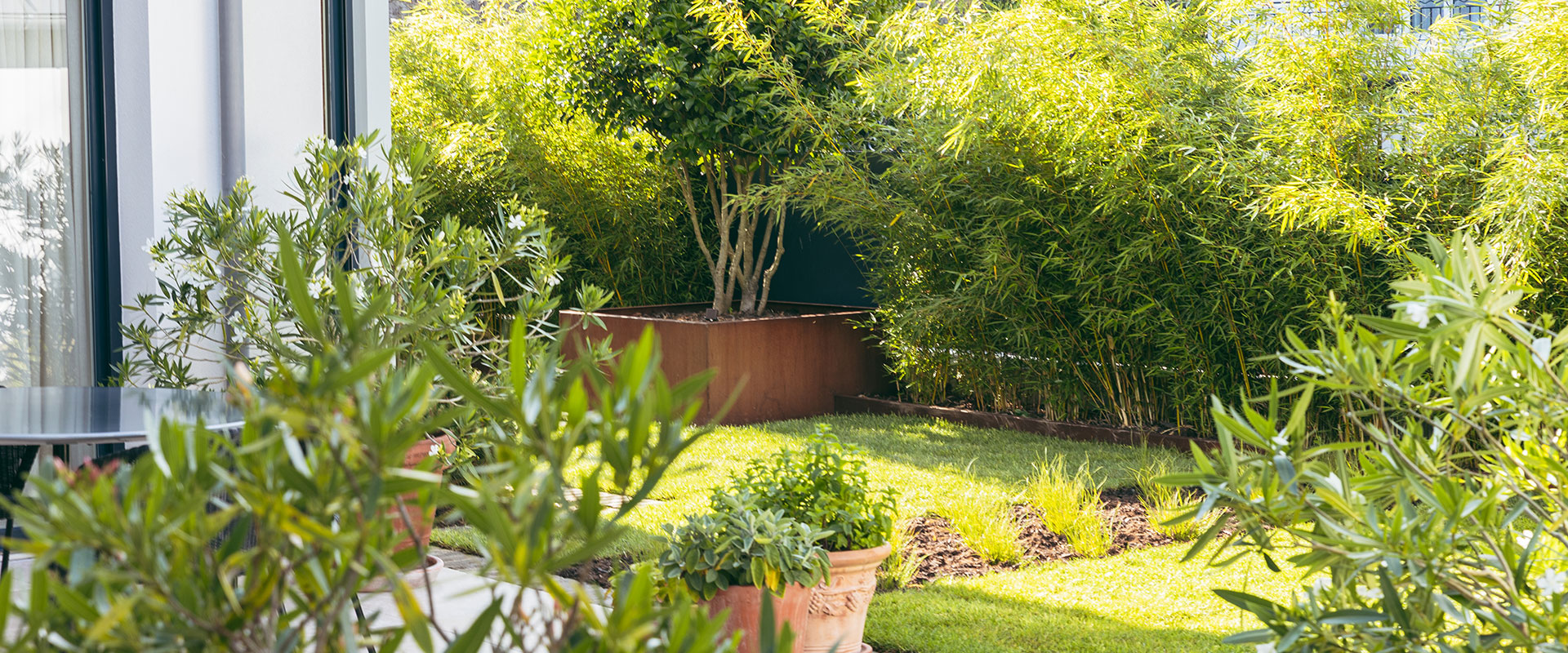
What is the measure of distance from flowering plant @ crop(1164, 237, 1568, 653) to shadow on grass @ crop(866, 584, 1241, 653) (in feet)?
5.06

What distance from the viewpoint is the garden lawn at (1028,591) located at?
308 cm

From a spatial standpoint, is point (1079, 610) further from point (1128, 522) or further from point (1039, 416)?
point (1039, 416)

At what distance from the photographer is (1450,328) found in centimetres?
130

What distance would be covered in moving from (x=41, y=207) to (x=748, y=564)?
8.98 ft

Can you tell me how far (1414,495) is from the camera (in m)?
1.47

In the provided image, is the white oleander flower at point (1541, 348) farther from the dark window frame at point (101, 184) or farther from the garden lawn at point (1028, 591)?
the dark window frame at point (101, 184)

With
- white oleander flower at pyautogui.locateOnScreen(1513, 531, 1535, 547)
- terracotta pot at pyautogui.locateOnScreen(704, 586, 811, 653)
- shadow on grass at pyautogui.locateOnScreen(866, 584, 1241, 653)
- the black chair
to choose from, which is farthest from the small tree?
white oleander flower at pyautogui.locateOnScreen(1513, 531, 1535, 547)

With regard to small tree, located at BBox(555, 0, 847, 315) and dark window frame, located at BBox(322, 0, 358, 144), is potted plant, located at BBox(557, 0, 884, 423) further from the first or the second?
dark window frame, located at BBox(322, 0, 358, 144)

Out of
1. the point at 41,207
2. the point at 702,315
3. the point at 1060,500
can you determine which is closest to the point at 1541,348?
the point at 1060,500

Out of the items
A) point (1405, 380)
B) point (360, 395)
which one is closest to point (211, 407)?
point (360, 395)

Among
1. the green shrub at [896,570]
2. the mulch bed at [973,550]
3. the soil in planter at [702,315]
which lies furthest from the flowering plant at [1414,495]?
the soil in planter at [702,315]

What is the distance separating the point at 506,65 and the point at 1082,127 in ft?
12.7

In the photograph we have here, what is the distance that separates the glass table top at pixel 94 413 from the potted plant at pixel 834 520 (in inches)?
46.1

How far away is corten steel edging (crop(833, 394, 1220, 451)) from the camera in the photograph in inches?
235
